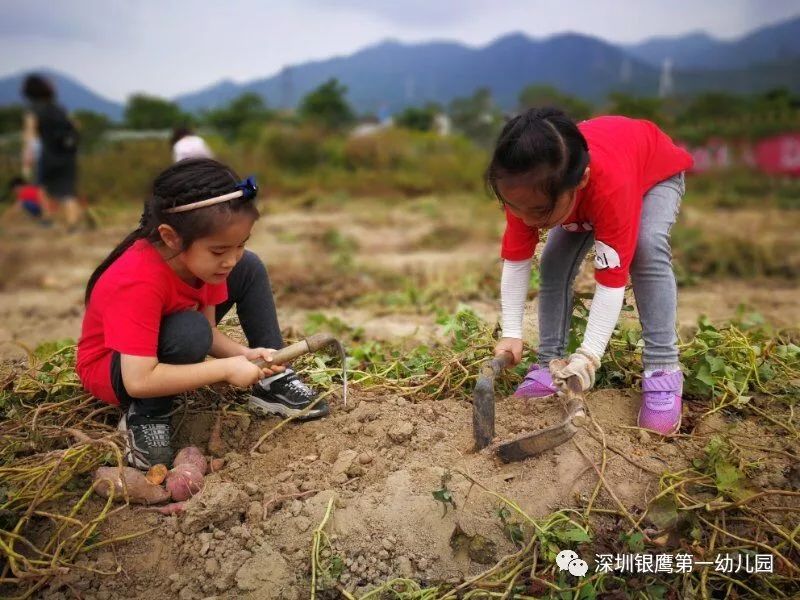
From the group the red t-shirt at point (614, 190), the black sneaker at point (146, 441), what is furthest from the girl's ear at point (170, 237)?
the red t-shirt at point (614, 190)

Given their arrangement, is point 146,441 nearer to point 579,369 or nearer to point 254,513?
point 254,513

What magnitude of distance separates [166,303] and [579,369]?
1309 millimetres

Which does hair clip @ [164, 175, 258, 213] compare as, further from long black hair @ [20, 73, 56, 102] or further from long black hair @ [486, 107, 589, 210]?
long black hair @ [20, 73, 56, 102]

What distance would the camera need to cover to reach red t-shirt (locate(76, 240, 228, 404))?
1963mm

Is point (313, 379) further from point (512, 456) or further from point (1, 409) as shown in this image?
point (1, 409)

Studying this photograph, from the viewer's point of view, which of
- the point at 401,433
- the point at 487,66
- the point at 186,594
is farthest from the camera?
the point at 487,66

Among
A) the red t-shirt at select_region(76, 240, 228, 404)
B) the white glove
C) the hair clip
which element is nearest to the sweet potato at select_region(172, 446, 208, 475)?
the red t-shirt at select_region(76, 240, 228, 404)

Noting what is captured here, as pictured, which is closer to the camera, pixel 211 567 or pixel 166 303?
pixel 211 567

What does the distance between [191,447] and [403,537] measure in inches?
31.2

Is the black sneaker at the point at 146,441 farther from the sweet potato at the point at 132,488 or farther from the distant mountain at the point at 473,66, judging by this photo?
the distant mountain at the point at 473,66

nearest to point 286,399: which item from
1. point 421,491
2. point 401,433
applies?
point 401,433

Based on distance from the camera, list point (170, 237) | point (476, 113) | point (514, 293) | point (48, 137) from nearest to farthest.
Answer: point (170, 237) → point (514, 293) → point (48, 137) → point (476, 113)

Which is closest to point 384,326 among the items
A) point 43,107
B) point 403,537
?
point 403,537

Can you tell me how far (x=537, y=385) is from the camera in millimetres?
2480
